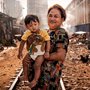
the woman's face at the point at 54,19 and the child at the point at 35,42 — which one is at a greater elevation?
the woman's face at the point at 54,19

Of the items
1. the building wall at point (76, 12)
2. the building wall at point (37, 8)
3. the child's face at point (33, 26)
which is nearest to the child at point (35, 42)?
the child's face at point (33, 26)

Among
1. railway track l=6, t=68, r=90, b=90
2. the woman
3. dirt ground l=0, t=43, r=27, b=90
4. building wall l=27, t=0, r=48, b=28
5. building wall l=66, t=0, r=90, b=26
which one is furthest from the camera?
building wall l=27, t=0, r=48, b=28

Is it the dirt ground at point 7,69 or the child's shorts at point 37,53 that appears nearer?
the child's shorts at point 37,53

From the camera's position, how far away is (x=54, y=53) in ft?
10.4

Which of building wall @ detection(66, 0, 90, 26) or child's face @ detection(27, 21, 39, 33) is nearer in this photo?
child's face @ detection(27, 21, 39, 33)

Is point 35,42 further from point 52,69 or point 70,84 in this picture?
point 70,84

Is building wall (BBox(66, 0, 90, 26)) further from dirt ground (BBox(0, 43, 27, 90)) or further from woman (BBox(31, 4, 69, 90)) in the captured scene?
woman (BBox(31, 4, 69, 90))

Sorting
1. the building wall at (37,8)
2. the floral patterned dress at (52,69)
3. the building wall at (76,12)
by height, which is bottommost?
the floral patterned dress at (52,69)

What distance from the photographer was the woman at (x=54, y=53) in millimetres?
3164

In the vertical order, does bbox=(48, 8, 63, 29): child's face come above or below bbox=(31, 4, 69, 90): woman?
above

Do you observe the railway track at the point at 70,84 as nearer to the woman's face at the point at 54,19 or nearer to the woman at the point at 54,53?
the woman at the point at 54,53

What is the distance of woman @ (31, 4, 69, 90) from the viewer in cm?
316

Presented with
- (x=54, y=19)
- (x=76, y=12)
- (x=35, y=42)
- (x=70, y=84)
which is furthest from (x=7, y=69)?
(x=76, y=12)

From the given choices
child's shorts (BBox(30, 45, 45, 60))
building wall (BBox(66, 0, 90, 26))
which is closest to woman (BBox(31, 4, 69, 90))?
child's shorts (BBox(30, 45, 45, 60))
